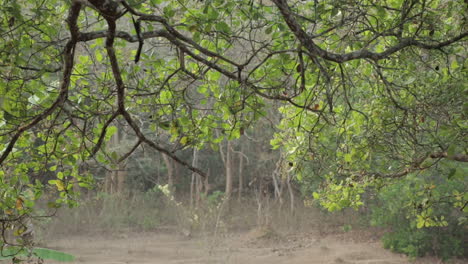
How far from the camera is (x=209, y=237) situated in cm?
1520

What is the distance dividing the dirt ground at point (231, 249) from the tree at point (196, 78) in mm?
8077

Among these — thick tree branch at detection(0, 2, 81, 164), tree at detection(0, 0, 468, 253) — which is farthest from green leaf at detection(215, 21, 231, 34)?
thick tree branch at detection(0, 2, 81, 164)

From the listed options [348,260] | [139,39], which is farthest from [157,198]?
[139,39]

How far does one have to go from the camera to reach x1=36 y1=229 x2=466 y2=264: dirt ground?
489 inches

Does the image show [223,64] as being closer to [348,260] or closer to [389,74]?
[389,74]

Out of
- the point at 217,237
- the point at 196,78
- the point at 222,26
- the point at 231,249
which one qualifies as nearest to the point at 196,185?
the point at 217,237

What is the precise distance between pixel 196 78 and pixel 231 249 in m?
11.4

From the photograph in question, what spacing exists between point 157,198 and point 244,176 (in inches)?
150

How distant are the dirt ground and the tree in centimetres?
808

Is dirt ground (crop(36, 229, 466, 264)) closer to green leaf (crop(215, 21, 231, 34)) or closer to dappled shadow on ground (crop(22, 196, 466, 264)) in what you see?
dappled shadow on ground (crop(22, 196, 466, 264))

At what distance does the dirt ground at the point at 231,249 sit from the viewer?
1243 centimetres

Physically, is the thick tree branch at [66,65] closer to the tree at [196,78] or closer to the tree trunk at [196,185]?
the tree at [196,78]

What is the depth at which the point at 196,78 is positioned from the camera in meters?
2.97

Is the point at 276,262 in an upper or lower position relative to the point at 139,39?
lower
